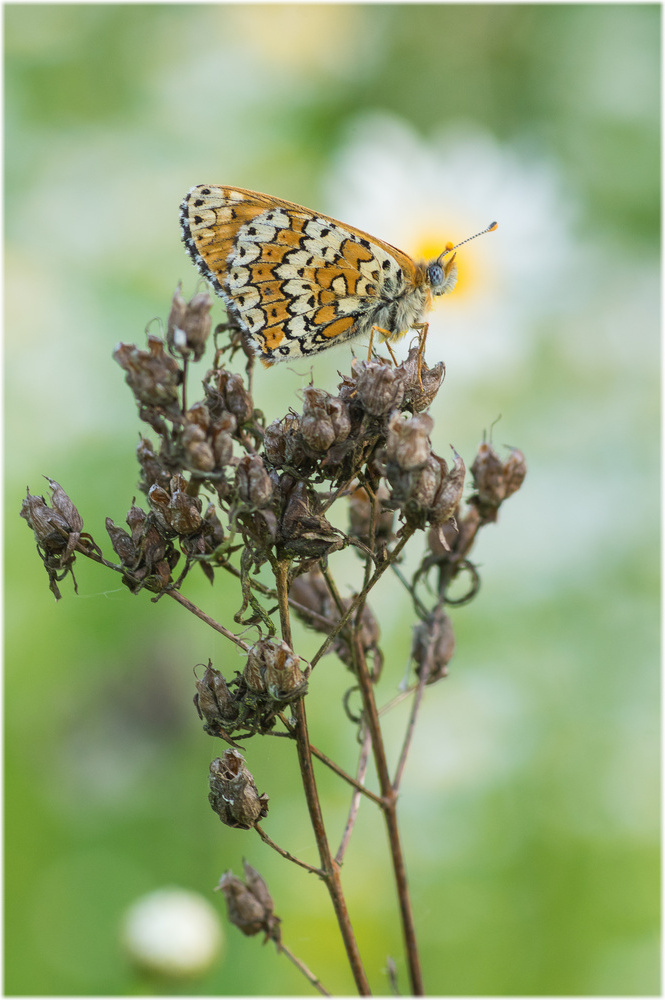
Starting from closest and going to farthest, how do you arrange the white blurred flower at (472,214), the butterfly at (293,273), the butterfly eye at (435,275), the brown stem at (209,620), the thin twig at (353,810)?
the brown stem at (209,620)
the thin twig at (353,810)
the butterfly at (293,273)
the butterfly eye at (435,275)
the white blurred flower at (472,214)

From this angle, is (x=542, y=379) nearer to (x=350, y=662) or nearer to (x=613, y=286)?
(x=613, y=286)

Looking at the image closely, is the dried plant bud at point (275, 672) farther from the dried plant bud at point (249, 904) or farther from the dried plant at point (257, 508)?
the dried plant bud at point (249, 904)

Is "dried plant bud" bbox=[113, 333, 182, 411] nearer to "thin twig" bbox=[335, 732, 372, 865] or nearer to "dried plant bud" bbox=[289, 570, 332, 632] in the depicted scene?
"dried plant bud" bbox=[289, 570, 332, 632]

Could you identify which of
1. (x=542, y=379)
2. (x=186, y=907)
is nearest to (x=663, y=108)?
(x=542, y=379)

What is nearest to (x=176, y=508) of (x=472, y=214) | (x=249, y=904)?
(x=249, y=904)

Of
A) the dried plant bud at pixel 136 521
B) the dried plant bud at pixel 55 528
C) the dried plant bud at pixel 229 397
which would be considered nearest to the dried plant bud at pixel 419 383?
the dried plant bud at pixel 229 397

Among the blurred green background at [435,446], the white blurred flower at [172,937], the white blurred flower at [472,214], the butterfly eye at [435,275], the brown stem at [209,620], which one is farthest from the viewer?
the white blurred flower at [472,214]

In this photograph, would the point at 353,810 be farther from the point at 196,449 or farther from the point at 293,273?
the point at 293,273
